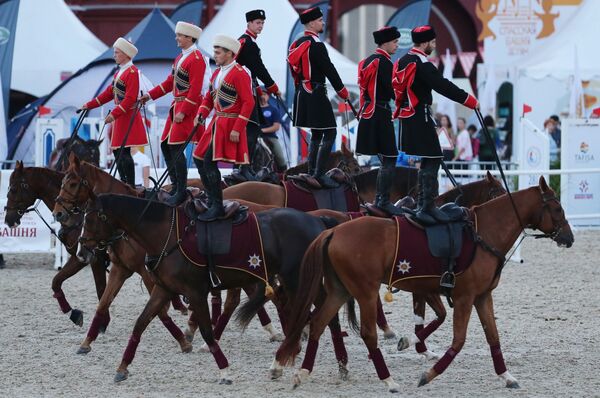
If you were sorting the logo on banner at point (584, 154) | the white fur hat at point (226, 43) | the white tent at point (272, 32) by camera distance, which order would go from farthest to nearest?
the white tent at point (272, 32) → the logo on banner at point (584, 154) → the white fur hat at point (226, 43)

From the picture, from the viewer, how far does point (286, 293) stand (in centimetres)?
954

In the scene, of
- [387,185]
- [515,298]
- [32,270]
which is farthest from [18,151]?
[387,185]

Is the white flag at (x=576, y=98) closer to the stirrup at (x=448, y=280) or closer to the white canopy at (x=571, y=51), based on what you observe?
the white canopy at (x=571, y=51)

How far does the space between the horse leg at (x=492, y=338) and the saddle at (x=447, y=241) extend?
0.93 feet

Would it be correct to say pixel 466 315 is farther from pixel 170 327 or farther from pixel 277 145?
pixel 277 145

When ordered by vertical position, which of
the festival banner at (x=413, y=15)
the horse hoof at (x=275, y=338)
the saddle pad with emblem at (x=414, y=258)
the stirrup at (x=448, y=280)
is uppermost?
the festival banner at (x=413, y=15)

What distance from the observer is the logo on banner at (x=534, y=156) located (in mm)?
19511

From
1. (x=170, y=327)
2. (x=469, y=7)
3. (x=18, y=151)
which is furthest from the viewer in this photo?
(x=469, y=7)

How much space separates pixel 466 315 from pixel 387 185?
158cm

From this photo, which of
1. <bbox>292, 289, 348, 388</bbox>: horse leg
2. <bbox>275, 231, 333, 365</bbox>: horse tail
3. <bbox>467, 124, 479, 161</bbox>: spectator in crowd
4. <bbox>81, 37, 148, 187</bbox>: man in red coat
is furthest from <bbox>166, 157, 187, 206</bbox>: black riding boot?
<bbox>467, 124, 479, 161</bbox>: spectator in crowd

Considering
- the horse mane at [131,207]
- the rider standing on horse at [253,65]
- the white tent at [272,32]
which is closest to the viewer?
the horse mane at [131,207]

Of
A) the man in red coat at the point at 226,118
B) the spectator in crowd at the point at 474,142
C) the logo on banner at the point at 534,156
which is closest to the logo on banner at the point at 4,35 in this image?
the spectator in crowd at the point at 474,142

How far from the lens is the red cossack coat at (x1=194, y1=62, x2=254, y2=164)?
9.52 m

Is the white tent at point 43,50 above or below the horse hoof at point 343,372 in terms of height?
above
